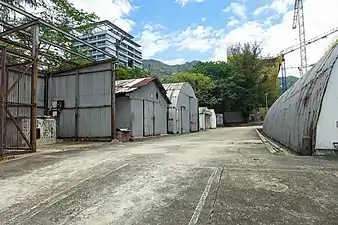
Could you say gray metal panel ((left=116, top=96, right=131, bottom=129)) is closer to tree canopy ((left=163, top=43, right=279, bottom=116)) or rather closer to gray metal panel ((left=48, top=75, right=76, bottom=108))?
gray metal panel ((left=48, top=75, right=76, bottom=108))

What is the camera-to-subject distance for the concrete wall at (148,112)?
1742 centimetres

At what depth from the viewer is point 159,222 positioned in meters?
3.33

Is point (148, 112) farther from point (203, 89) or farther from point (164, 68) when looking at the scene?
point (164, 68)

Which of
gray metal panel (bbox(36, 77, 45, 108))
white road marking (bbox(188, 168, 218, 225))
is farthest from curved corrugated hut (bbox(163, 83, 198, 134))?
white road marking (bbox(188, 168, 218, 225))

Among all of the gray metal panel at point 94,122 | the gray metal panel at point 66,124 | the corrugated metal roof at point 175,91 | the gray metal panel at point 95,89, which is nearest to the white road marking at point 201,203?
the gray metal panel at point 94,122

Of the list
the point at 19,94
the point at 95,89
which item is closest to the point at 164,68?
the point at 95,89

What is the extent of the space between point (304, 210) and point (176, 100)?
21846 millimetres

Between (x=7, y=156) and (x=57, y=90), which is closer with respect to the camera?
(x=7, y=156)

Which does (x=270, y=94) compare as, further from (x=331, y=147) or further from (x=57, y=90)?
(x=331, y=147)

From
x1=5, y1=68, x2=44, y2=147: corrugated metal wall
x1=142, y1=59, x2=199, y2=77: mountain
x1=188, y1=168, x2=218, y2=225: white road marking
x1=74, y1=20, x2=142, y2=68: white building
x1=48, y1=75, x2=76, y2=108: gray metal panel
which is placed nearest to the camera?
x1=188, y1=168, x2=218, y2=225: white road marking

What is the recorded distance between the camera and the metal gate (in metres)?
8.60

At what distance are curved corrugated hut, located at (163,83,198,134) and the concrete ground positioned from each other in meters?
17.4

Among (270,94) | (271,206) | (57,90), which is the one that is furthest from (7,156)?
(270,94)

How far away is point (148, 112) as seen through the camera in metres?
19.3
